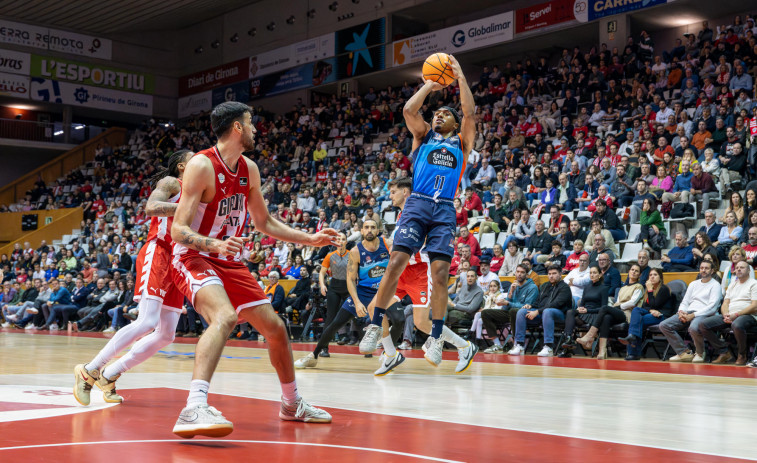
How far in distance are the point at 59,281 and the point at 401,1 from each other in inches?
539

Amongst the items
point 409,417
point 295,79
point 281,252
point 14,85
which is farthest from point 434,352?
point 14,85

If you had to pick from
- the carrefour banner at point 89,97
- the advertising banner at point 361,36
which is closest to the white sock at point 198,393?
the advertising banner at point 361,36

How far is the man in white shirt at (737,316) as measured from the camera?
9.06 metres

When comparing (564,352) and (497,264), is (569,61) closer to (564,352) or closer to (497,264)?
(497,264)

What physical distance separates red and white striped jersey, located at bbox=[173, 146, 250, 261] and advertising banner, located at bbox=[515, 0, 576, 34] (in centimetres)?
1781

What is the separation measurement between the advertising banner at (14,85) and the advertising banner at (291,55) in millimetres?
9048

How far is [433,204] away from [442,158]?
1.29 feet

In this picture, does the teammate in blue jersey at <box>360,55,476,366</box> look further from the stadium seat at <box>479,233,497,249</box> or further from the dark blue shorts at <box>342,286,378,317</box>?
the stadium seat at <box>479,233,497,249</box>

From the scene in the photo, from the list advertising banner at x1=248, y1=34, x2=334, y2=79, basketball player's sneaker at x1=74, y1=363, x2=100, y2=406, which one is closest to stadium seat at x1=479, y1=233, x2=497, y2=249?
basketball player's sneaker at x1=74, y1=363, x2=100, y2=406

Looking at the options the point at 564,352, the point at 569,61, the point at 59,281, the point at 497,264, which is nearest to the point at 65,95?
the point at 59,281

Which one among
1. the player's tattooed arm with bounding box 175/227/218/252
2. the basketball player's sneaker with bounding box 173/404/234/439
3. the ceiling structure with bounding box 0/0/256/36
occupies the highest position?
the ceiling structure with bounding box 0/0/256/36

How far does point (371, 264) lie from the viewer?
26.4ft

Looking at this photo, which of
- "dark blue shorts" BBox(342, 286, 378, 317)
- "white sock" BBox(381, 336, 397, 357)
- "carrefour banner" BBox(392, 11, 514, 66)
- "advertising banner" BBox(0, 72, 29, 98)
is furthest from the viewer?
"advertising banner" BBox(0, 72, 29, 98)

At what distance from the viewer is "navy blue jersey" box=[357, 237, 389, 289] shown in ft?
26.4
